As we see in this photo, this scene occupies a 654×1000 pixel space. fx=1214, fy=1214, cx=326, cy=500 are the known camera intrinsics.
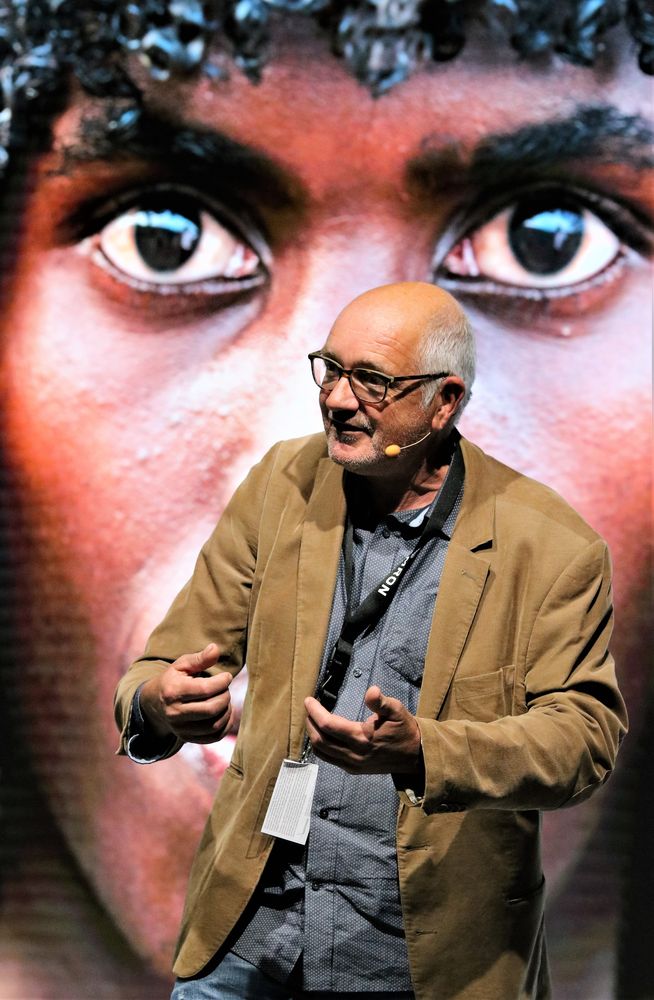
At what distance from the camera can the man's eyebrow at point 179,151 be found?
289 cm

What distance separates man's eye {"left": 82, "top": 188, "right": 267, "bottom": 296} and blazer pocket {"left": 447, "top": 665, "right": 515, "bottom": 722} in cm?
143

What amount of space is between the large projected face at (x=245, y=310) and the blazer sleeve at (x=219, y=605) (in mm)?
936

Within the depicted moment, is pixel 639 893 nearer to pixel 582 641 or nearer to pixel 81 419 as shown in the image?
pixel 582 641

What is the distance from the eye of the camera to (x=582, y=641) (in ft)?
5.96

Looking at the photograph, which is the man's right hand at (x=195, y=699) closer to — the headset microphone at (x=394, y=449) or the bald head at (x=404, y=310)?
the headset microphone at (x=394, y=449)

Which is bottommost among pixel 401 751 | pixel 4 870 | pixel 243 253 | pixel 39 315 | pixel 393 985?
pixel 4 870

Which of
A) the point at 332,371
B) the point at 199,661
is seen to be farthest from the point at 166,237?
the point at 199,661

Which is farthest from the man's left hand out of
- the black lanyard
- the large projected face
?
the large projected face

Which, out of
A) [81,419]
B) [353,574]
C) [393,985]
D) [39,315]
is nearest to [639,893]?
[393,985]

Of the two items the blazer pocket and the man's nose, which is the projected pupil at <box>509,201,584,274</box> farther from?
the blazer pocket

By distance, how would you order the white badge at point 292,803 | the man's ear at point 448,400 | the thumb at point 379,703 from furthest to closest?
the man's ear at point 448,400 → the white badge at point 292,803 → the thumb at point 379,703

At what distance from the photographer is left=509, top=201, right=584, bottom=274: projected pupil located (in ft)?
9.59

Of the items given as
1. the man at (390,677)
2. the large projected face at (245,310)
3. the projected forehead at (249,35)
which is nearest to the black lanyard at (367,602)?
the man at (390,677)

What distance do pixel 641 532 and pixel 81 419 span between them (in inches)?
54.8
